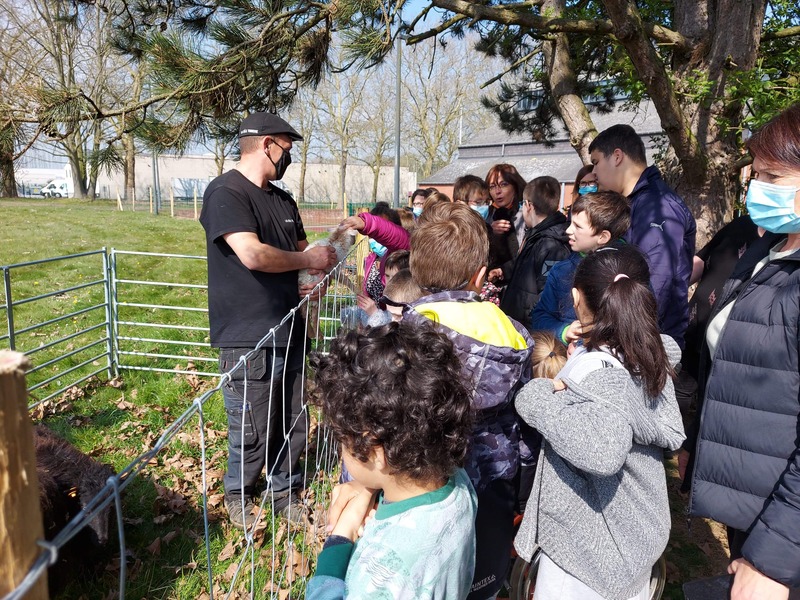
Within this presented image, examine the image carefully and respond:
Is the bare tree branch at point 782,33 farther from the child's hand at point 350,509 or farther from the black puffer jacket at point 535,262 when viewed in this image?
the child's hand at point 350,509

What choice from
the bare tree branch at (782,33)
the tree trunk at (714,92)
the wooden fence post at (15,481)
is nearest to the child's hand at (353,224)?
the tree trunk at (714,92)

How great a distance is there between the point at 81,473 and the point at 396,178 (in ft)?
38.7

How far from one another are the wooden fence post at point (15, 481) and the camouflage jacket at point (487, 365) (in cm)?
106

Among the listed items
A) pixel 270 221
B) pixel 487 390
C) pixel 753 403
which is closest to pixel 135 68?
pixel 270 221

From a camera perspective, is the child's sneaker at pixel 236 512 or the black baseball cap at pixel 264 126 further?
the child's sneaker at pixel 236 512

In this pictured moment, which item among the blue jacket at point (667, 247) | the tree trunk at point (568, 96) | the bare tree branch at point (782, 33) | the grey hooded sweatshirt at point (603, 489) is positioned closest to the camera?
the grey hooded sweatshirt at point (603, 489)

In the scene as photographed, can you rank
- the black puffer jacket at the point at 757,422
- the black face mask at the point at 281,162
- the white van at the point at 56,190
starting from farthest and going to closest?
the white van at the point at 56,190
the black face mask at the point at 281,162
the black puffer jacket at the point at 757,422

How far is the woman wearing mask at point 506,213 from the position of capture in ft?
15.0

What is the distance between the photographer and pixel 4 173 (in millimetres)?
2754

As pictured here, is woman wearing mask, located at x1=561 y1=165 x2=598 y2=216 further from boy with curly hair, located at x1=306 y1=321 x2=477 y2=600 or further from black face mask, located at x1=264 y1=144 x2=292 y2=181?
boy with curly hair, located at x1=306 y1=321 x2=477 y2=600

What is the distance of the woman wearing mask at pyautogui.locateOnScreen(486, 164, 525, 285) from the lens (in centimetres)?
456

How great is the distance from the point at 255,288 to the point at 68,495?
1.25m

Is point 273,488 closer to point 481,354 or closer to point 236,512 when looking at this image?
point 236,512

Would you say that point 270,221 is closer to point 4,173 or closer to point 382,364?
point 4,173
